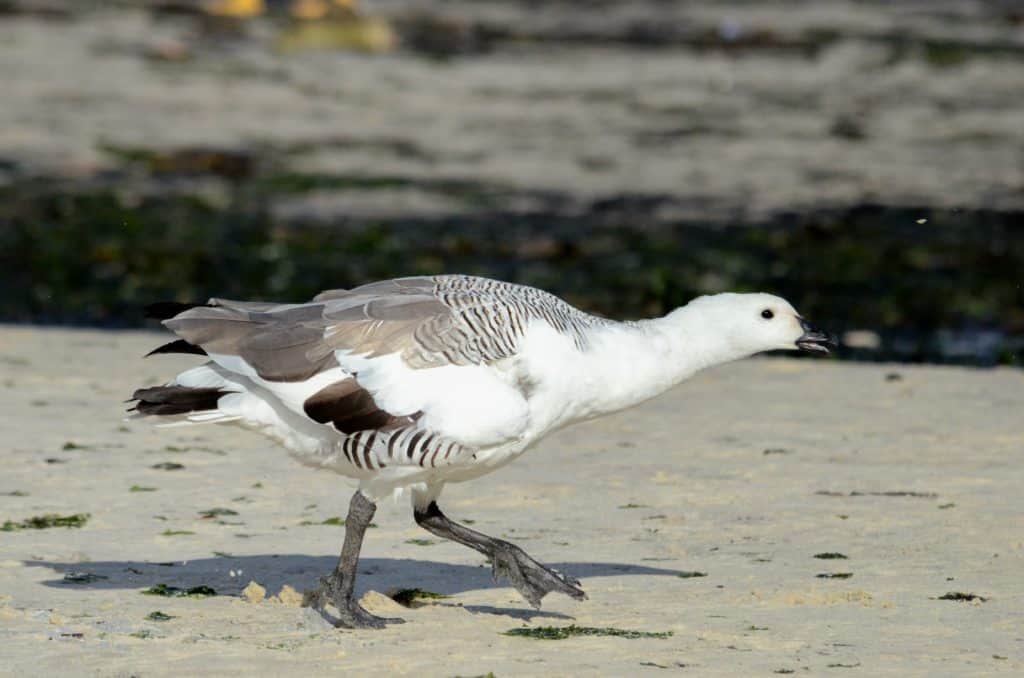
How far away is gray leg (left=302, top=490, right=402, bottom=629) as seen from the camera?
7094mm

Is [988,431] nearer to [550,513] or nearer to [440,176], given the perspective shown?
[550,513]

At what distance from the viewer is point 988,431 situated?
10.7 m

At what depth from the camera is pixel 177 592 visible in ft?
24.5

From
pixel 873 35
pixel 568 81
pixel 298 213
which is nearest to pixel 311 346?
pixel 298 213

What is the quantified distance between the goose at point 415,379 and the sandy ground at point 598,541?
1.63 feet

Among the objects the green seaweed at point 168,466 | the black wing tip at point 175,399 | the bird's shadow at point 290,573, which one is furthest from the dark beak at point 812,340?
the green seaweed at point 168,466

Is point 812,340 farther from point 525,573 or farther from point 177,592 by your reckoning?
point 177,592

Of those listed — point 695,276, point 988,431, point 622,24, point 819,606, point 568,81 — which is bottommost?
point 819,606

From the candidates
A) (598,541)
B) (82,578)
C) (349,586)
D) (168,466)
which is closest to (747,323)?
(598,541)

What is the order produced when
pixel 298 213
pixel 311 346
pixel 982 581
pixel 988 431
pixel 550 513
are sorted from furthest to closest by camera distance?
pixel 298 213, pixel 988 431, pixel 550 513, pixel 982 581, pixel 311 346

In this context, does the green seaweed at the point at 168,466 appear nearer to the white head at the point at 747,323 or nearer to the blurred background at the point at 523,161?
the white head at the point at 747,323

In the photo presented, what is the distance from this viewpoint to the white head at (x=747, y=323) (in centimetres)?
757

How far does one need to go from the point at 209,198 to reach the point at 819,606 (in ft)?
43.7

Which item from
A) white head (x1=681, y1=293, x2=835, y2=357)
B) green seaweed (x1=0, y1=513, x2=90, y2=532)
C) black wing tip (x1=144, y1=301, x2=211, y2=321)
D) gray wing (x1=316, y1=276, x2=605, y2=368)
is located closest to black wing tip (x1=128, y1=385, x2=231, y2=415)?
black wing tip (x1=144, y1=301, x2=211, y2=321)
